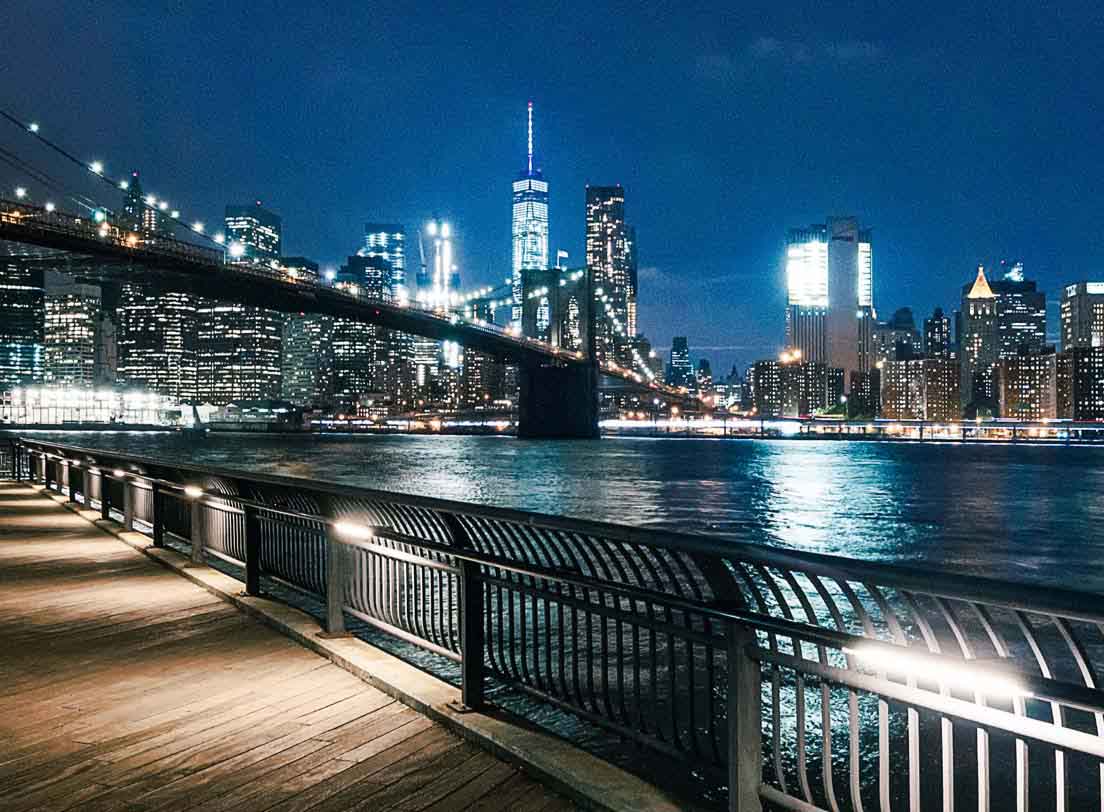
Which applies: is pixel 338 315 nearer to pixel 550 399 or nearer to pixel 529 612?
pixel 550 399

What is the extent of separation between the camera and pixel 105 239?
64250mm

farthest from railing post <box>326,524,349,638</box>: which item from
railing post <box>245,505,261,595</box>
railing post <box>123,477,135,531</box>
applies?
railing post <box>123,477,135,531</box>

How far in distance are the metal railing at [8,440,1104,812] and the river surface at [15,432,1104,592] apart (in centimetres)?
1078

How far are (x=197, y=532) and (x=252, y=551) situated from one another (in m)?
2.60

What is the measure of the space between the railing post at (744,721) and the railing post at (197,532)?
8.89 metres

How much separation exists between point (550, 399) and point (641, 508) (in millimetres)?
64948

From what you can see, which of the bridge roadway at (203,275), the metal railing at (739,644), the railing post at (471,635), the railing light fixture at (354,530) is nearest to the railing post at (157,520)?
the metal railing at (739,644)

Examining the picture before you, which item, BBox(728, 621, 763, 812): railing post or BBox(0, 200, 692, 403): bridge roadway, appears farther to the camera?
BBox(0, 200, 692, 403): bridge roadway

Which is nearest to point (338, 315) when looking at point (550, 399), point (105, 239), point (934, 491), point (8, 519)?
point (105, 239)

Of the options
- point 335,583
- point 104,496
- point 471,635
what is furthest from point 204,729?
point 104,496

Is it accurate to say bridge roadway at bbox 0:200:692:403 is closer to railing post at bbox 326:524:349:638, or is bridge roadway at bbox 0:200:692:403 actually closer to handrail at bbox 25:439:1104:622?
railing post at bbox 326:524:349:638

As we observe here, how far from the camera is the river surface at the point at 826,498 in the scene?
25.3m

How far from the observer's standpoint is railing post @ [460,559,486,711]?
19.4ft

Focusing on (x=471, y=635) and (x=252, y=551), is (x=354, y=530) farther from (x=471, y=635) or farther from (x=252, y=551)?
(x=252, y=551)
